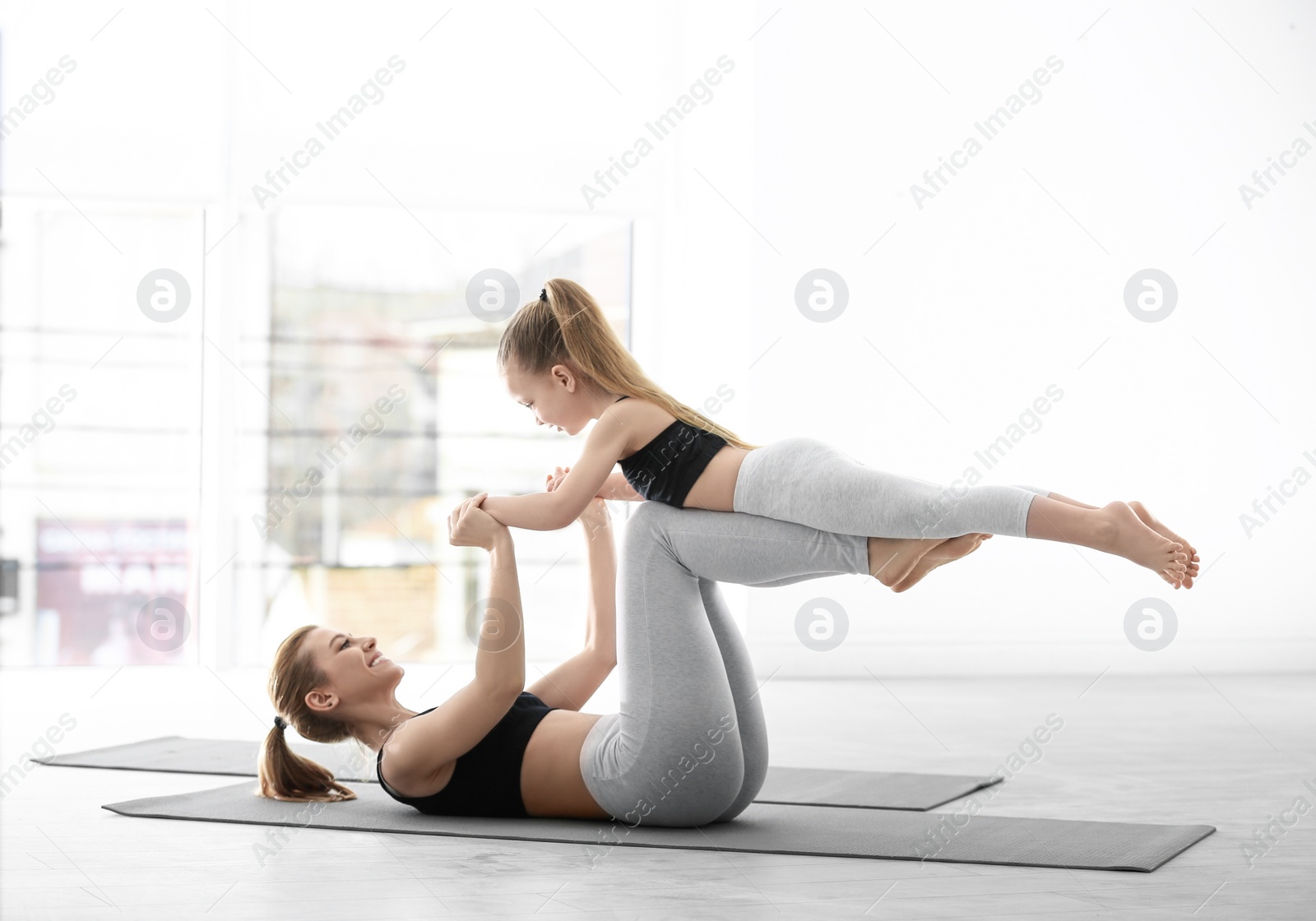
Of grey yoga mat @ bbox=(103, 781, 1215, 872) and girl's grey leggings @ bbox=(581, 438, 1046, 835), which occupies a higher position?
girl's grey leggings @ bbox=(581, 438, 1046, 835)

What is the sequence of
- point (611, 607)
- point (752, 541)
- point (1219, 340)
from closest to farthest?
1. point (752, 541)
2. point (611, 607)
3. point (1219, 340)

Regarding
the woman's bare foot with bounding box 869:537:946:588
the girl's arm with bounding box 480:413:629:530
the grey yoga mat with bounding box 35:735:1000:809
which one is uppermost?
the girl's arm with bounding box 480:413:629:530

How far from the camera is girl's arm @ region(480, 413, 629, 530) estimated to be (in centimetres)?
206

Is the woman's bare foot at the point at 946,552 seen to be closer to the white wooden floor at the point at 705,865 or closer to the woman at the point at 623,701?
the woman at the point at 623,701

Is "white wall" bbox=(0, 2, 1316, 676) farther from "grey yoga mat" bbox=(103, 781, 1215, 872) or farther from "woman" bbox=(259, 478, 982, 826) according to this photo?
"woman" bbox=(259, 478, 982, 826)

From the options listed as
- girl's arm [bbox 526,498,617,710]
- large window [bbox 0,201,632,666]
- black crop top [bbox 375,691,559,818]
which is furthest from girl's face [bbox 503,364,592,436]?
large window [bbox 0,201,632,666]

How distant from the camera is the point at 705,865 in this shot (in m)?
1.87

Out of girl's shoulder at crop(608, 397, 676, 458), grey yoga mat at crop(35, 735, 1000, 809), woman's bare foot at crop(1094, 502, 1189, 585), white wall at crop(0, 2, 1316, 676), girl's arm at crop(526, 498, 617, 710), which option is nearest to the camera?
woman's bare foot at crop(1094, 502, 1189, 585)

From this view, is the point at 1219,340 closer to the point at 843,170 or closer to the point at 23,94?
the point at 843,170

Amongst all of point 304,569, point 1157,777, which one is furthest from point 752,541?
point 304,569

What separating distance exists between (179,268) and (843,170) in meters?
2.80

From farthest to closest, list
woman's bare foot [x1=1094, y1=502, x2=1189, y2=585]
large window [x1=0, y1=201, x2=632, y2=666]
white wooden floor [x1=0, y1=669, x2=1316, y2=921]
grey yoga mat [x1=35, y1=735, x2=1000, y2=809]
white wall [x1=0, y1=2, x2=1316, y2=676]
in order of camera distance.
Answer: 1. large window [x1=0, y1=201, x2=632, y2=666]
2. white wall [x1=0, y1=2, x2=1316, y2=676]
3. grey yoga mat [x1=35, y1=735, x2=1000, y2=809]
4. woman's bare foot [x1=1094, y1=502, x2=1189, y2=585]
5. white wooden floor [x1=0, y1=669, x2=1316, y2=921]

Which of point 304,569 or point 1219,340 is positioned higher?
point 1219,340

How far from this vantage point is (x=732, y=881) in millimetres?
1757
